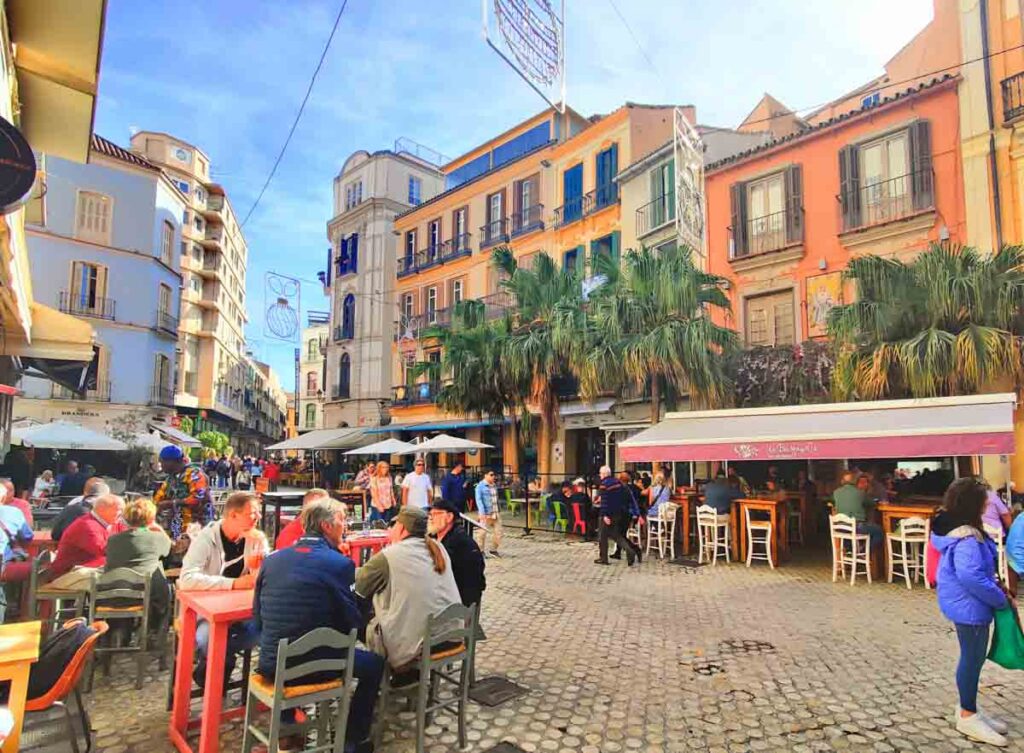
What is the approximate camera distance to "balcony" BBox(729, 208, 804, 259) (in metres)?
15.9

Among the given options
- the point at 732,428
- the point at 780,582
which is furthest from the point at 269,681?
the point at 732,428

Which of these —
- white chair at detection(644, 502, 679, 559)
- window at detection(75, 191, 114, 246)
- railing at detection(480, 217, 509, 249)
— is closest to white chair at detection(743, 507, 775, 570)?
white chair at detection(644, 502, 679, 559)

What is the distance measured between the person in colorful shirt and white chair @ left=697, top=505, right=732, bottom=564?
7523mm

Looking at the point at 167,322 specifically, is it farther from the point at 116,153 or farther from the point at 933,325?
the point at 933,325

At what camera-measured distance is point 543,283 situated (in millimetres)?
17812

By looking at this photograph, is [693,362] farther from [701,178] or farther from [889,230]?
[701,178]

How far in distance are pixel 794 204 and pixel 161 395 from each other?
27677 mm

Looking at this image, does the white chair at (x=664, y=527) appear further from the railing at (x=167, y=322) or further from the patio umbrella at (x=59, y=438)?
the railing at (x=167, y=322)

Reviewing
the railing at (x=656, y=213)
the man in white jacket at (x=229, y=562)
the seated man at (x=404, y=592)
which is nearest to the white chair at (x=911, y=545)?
the seated man at (x=404, y=592)

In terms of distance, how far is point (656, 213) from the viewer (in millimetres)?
19406

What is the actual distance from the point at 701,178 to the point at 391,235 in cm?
1883

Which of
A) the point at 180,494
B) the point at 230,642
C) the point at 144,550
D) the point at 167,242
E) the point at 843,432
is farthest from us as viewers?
the point at 167,242

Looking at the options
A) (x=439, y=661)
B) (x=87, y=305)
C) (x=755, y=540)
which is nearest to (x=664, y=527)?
(x=755, y=540)

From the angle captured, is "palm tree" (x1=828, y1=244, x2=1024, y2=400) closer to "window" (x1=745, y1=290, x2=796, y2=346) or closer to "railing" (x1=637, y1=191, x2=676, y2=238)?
"window" (x1=745, y1=290, x2=796, y2=346)
